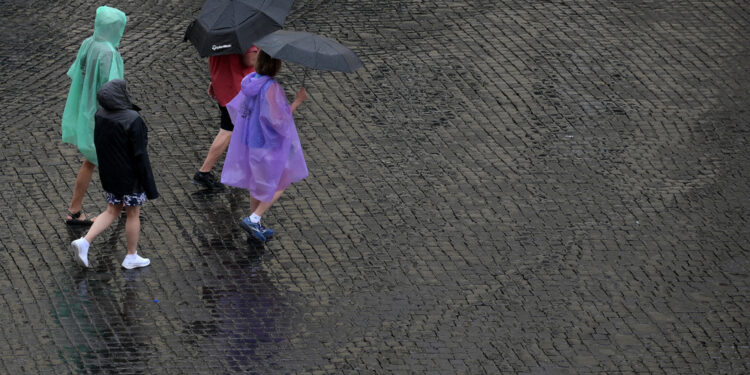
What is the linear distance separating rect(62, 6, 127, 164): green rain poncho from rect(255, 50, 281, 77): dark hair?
111 cm

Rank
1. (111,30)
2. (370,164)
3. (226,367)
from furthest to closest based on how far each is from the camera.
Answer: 1. (370,164)
2. (111,30)
3. (226,367)

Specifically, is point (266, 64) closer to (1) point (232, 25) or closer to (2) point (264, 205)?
(1) point (232, 25)

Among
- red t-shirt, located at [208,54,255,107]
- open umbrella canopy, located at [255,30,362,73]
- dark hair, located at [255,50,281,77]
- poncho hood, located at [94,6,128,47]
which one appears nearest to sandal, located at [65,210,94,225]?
poncho hood, located at [94,6,128,47]

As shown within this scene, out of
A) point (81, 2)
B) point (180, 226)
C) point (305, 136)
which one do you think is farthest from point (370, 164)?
point (81, 2)

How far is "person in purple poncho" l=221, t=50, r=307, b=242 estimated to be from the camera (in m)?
9.16

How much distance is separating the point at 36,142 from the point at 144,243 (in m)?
2.04

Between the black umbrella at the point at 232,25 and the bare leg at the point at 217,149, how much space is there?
2.59 feet

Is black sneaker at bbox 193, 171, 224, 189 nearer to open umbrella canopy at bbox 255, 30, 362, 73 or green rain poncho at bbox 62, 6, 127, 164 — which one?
green rain poncho at bbox 62, 6, 127, 164

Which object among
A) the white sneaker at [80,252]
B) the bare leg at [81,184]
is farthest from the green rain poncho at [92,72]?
the white sneaker at [80,252]

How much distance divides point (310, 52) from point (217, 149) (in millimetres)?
1684

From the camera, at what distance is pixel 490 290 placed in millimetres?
8758

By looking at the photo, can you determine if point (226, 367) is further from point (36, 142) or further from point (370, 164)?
point (36, 142)

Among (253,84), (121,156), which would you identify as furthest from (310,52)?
(121,156)

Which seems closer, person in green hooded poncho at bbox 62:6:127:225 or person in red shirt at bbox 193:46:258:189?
person in green hooded poncho at bbox 62:6:127:225
